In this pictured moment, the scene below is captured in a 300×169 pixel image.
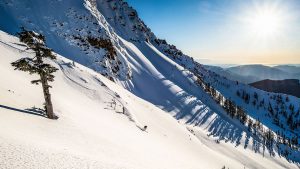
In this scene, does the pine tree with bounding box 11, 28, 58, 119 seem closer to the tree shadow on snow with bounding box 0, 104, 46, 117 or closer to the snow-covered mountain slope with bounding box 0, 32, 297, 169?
the tree shadow on snow with bounding box 0, 104, 46, 117

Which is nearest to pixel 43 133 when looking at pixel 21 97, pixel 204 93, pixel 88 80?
pixel 21 97

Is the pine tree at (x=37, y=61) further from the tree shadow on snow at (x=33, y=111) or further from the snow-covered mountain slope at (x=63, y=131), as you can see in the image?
the snow-covered mountain slope at (x=63, y=131)

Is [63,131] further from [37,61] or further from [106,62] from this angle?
[106,62]

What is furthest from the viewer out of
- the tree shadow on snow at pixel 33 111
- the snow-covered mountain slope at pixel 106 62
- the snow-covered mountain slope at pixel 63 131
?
the snow-covered mountain slope at pixel 106 62

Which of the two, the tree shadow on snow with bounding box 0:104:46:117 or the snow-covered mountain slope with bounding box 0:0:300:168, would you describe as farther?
the snow-covered mountain slope with bounding box 0:0:300:168

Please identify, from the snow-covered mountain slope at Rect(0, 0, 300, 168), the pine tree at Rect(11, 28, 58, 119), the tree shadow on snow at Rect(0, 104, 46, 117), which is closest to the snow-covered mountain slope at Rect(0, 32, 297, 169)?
the tree shadow on snow at Rect(0, 104, 46, 117)

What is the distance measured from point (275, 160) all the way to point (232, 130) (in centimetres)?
3030

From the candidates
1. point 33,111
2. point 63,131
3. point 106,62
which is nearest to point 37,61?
point 33,111

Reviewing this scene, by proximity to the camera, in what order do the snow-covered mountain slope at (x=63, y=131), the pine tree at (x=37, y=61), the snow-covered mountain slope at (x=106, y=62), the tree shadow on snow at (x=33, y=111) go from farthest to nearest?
the snow-covered mountain slope at (x=106, y=62)
the pine tree at (x=37, y=61)
the tree shadow on snow at (x=33, y=111)
the snow-covered mountain slope at (x=63, y=131)

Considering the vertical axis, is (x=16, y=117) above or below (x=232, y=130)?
above

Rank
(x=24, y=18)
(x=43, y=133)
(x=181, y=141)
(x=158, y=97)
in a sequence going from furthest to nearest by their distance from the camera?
(x=158, y=97), (x=24, y=18), (x=181, y=141), (x=43, y=133)

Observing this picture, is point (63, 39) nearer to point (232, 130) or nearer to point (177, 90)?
point (177, 90)

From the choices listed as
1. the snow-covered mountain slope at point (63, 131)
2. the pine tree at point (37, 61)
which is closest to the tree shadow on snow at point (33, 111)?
the snow-covered mountain slope at point (63, 131)

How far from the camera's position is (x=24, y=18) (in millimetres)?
94438
